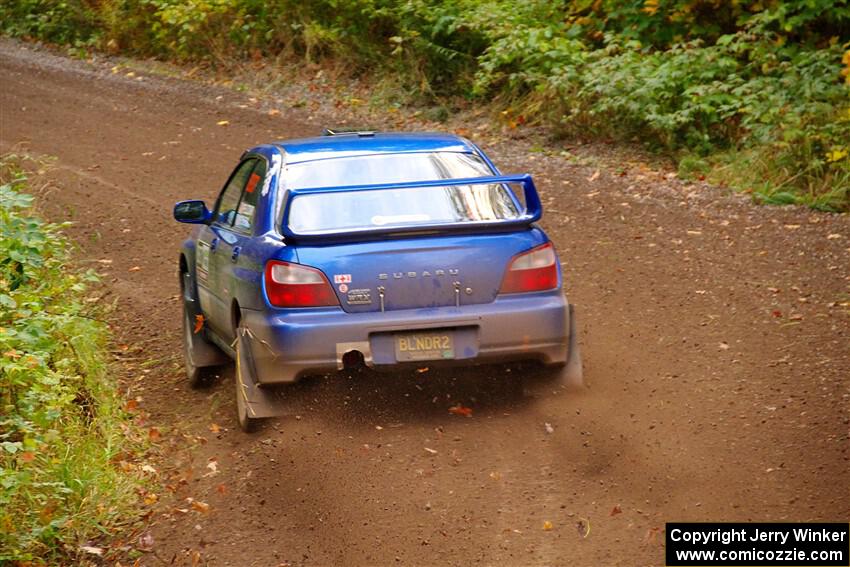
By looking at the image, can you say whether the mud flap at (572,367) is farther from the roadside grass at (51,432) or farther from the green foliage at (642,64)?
the green foliage at (642,64)

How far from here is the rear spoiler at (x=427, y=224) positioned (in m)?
6.80

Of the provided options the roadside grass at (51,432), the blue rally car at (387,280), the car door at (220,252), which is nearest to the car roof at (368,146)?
the blue rally car at (387,280)

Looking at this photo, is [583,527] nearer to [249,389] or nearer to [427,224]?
[427,224]

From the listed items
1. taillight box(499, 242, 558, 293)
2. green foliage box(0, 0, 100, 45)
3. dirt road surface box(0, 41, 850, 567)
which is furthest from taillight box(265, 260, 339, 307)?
green foliage box(0, 0, 100, 45)

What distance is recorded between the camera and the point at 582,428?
22.8 feet

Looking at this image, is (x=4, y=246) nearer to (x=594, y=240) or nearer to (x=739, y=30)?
(x=594, y=240)

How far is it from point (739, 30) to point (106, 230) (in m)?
8.74

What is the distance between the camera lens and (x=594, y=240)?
12070 millimetres

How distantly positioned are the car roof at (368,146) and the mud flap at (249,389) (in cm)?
128

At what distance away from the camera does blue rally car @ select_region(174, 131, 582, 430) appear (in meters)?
6.77

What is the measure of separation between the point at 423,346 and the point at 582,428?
1026 millimetres

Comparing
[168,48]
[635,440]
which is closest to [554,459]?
[635,440]

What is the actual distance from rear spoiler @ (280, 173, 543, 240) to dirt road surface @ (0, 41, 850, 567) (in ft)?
3.69

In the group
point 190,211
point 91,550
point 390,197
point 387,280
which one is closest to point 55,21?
point 190,211
